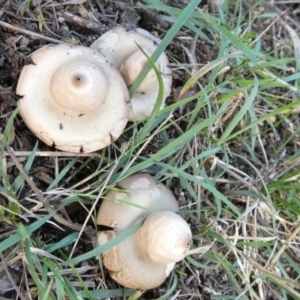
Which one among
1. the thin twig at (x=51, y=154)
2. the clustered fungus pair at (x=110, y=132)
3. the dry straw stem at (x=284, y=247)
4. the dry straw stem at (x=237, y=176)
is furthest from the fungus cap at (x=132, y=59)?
the dry straw stem at (x=284, y=247)

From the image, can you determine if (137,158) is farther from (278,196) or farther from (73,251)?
(278,196)

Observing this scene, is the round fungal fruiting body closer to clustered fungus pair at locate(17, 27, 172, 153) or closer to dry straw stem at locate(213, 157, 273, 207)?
clustered fungus pair at locate(17, 27, 172, 153)

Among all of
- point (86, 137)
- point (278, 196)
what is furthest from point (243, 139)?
point (86, 137)

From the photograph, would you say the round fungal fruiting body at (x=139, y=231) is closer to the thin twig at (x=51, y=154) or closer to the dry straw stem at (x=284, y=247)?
the thin twig at (x=51, y=154)

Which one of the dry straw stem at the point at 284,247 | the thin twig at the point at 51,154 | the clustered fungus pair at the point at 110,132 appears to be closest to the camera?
the clustered fungus pair at the point at 110,132

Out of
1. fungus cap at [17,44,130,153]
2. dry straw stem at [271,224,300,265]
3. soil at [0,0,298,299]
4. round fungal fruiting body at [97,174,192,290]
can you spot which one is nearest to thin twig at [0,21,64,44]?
soil at [0,0,298,299]

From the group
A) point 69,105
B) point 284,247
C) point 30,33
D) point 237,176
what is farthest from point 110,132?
point 284,247

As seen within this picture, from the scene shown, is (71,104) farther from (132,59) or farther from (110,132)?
(132,59)
